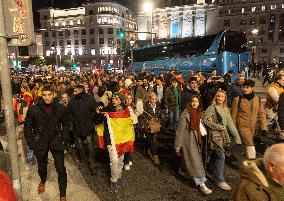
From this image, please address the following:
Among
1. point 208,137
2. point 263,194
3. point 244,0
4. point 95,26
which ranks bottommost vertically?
point 208,137

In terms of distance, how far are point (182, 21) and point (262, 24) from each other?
2510cm

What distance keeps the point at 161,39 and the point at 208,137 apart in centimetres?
9655

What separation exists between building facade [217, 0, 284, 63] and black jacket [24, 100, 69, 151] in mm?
86658

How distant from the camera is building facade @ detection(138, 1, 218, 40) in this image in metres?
97.2

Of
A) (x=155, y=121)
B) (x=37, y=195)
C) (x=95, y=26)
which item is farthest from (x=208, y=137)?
(x=95, y=26)

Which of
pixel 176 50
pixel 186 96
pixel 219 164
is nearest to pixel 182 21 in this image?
pixel 176 50

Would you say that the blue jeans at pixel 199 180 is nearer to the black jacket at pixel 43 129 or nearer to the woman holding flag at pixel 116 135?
the woman holding flag at pixel 116 135

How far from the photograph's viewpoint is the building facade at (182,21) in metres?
97.2

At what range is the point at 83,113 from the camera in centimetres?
680

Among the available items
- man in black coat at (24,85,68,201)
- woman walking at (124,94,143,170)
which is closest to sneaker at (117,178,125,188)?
woman walking at (124,94,143,170)

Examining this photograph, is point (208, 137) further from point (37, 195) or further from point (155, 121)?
point (37, 195)

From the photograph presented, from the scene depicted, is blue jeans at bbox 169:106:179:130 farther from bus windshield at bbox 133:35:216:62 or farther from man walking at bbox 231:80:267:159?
bus windshield at bbox 133:35:216:62

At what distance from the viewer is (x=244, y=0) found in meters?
91.3

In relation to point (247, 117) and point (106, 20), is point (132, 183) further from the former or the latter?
point (106, 20)
